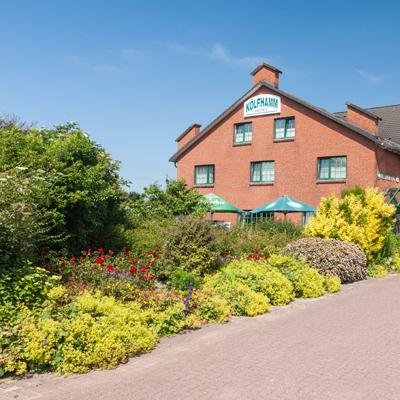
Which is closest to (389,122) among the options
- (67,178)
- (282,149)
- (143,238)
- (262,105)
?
(282,149)

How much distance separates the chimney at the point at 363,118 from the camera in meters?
25.2

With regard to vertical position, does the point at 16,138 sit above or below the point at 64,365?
above

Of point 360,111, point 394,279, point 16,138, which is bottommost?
point 394,279

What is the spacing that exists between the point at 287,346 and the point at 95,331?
2.74m

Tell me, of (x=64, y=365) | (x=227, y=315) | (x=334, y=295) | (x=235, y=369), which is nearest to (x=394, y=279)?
(x=334, y=295)

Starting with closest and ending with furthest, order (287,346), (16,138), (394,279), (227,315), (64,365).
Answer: (64,365) < (287,346) < (227,315) < (16,138) < (394,279)

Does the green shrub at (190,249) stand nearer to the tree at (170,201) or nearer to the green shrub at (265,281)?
the green shrub at (265,281)

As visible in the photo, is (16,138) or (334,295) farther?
(334,295)

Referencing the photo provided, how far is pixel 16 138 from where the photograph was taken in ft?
35.2

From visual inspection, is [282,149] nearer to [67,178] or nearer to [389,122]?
[389,122]

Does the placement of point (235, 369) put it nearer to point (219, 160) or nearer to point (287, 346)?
point (287, 346)

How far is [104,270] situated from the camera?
30.2ft

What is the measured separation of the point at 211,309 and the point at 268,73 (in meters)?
22.6

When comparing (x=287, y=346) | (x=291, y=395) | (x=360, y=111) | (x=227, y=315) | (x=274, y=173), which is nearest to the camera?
(x=291, y=395)
